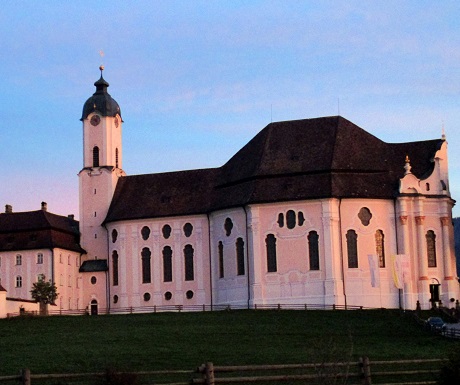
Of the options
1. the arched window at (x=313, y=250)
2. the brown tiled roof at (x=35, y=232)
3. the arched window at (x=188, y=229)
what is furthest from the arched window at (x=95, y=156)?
the arched window at (x=313, y=250)

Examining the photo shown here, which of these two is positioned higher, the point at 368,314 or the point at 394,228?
the point at 394,228

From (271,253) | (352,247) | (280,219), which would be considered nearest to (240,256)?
(271,253)

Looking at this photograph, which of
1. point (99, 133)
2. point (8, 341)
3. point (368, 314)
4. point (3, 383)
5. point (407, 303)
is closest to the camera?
point (3, 383)

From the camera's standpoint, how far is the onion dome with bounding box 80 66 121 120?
9581 cm

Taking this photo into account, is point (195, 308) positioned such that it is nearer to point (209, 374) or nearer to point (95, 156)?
point (95, 156)

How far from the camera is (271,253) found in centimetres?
8350

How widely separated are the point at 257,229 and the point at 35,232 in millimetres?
19948

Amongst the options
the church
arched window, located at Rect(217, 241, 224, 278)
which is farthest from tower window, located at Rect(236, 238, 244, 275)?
arched window, located at Rect(217, 241, 224, 278)

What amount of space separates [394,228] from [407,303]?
5.81 m

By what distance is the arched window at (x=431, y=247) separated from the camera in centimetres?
8425

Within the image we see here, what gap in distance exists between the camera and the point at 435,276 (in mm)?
83812

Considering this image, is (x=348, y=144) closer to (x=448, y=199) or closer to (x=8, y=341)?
(x=448, y=199)

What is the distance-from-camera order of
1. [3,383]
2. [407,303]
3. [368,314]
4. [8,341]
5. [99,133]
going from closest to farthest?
[3,383], [8,341], [368,314], [407,303], [99,133]

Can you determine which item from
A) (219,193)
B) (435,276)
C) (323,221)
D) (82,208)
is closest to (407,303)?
(435,276)
